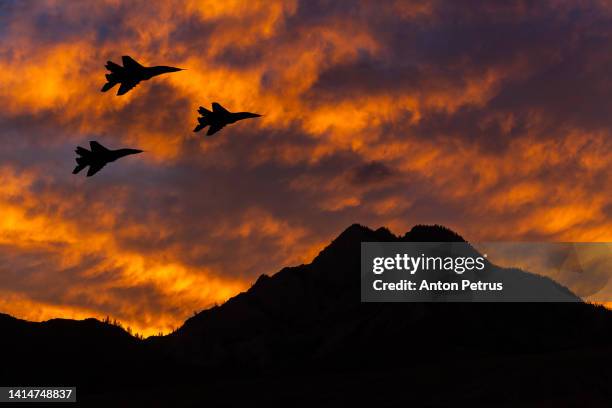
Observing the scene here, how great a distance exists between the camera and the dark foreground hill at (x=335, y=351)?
115 ft

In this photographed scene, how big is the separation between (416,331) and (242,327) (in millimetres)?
13544

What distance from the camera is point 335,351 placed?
165 feet

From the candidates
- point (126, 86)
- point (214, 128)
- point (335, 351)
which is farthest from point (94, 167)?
point (335, 351)

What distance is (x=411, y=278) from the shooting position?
2350 inches

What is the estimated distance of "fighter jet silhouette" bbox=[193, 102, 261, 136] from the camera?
2441 cm

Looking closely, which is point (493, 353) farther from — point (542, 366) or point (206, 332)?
point (206, 332)

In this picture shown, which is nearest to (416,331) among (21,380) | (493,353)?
(493,353)

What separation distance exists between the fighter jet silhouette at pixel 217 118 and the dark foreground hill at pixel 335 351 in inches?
581

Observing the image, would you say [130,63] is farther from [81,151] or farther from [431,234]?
[431,234]

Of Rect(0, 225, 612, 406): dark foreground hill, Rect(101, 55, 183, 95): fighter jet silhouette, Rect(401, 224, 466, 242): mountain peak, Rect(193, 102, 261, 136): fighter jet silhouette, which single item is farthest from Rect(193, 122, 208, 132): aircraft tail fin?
Rect(401, 224, 466, 242): mountain peak

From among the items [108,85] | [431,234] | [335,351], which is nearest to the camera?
[108,85]

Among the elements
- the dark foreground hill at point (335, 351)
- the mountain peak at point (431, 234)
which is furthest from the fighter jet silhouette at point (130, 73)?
the mountain peak at point (431, 234)

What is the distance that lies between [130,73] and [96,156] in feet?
9.30

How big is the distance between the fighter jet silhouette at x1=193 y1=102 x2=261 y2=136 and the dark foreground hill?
581 inches
